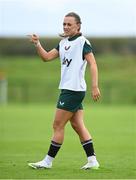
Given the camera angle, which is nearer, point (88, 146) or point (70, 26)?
point (70, 26)

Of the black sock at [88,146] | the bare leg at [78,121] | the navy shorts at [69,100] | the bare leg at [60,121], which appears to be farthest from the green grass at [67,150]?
the navy shorts at [69,100]

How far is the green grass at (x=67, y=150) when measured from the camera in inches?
402

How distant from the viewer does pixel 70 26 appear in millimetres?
10688

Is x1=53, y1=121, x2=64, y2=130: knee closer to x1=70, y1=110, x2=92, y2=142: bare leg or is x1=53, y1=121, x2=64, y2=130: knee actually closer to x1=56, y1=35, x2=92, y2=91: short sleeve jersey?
x1=70, y1=110, x2=92, y2=142: bare leg

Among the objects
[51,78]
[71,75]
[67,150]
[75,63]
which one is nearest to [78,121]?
[71,75]

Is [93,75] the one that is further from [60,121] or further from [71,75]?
[60,121]

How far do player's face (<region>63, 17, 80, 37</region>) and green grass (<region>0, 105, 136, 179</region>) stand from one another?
1.97m

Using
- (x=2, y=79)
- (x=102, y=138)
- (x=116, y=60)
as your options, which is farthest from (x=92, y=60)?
(x=116, y=60)

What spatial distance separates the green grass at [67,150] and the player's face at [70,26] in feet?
6.46

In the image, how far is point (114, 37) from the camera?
250 ft

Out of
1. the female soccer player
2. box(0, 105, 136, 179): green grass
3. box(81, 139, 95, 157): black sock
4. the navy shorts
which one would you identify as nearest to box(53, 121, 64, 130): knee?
the female soccer player

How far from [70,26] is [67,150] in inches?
185

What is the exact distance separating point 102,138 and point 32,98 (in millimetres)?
32033

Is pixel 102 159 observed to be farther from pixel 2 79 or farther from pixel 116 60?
pixel 116 60
